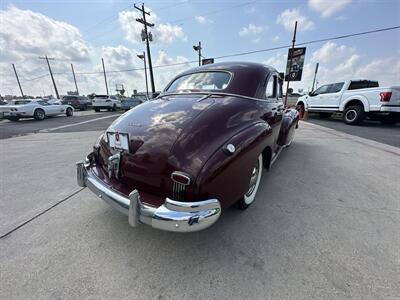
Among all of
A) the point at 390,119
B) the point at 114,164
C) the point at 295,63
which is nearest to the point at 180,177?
the point at 114,164

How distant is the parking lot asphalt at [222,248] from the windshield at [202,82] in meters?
1.68

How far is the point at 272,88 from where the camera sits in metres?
3.35

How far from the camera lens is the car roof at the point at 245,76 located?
254cm

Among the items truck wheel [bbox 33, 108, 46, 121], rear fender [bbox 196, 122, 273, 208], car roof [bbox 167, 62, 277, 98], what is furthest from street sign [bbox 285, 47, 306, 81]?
truck wheel [bbox 33, 108, 46, 121]

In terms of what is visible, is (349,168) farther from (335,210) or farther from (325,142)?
(325,142)

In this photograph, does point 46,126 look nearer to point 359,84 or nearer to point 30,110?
point 30,110

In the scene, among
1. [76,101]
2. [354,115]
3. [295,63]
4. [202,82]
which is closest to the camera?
[202,82]

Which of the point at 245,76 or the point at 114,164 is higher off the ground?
the point at 245,76

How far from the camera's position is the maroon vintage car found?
1.54 meters

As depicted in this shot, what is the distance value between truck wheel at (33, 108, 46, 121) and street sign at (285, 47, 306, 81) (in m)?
17.6

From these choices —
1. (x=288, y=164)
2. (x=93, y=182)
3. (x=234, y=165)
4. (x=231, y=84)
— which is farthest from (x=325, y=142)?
(x=93, y=182)

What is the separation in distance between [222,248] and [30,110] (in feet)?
49.7

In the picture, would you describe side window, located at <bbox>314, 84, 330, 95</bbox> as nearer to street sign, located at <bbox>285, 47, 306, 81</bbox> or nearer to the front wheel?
street sign, located at <bbox>285, 47, 306, 81</bbox>

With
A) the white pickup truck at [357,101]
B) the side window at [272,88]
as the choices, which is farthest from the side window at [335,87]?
the side window at [272,88]
